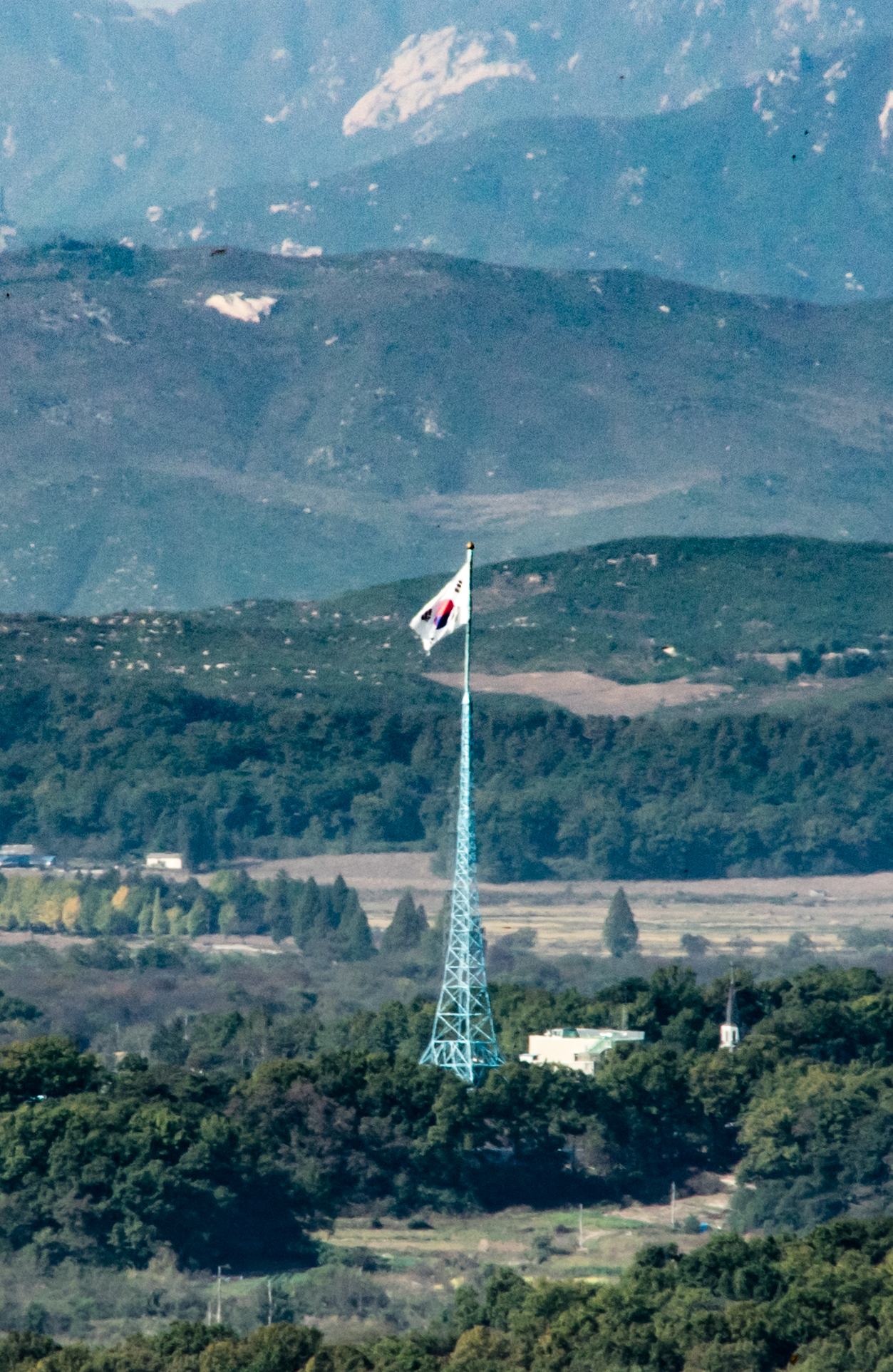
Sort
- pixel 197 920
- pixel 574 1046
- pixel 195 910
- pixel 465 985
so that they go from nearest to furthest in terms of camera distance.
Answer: pixel 465 985, pixel 574 1046, pixel 197 920, pixel 195 910

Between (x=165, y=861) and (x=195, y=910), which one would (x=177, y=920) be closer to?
(x=195, y=910)

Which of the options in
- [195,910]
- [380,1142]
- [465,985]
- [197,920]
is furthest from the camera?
[195,910]

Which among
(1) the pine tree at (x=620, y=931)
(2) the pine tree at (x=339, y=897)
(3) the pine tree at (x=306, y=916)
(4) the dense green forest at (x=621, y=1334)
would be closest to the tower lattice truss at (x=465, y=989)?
(4) the dense green forest at (x=621, y=1334)

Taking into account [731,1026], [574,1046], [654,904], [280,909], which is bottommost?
[574,1046]

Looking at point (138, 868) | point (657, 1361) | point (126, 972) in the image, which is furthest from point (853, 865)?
point (657, 1361)

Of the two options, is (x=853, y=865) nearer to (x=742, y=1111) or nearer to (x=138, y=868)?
(x=138, y=868)

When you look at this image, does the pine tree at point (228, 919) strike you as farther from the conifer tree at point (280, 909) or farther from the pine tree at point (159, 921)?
the pine tree at point (159, 921)

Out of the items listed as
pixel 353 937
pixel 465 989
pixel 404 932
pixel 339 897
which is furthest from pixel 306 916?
pixel 465 989
